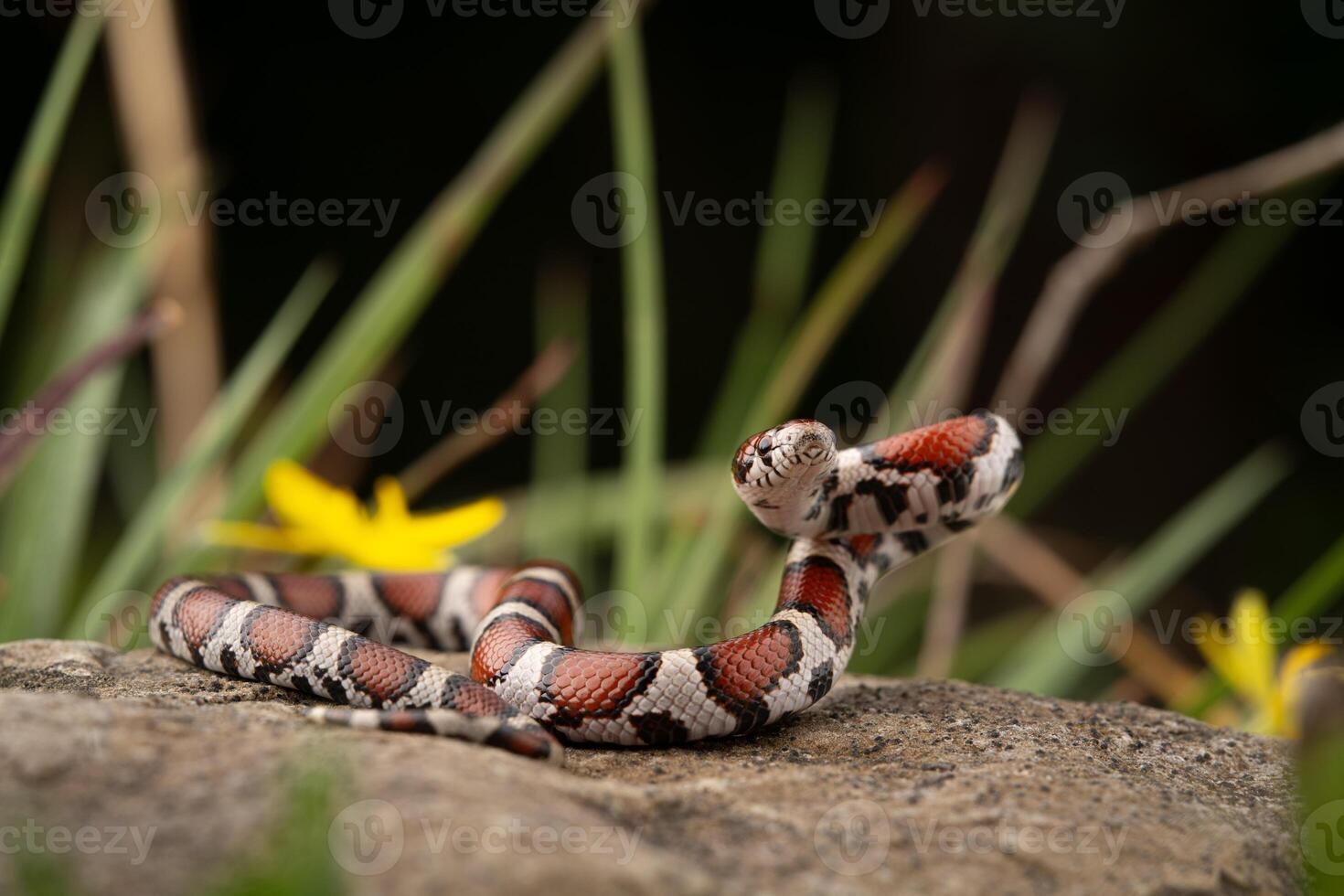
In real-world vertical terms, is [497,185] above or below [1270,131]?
below

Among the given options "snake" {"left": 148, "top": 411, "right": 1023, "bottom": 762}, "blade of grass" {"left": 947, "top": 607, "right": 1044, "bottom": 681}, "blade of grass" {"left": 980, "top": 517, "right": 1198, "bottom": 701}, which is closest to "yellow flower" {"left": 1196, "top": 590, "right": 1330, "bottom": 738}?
"snake" {"left": 148, "top": 411, "right": 1023, "bottom": 762}

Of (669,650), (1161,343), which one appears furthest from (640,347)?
(1161,343)

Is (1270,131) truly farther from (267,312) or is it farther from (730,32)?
(267,312)

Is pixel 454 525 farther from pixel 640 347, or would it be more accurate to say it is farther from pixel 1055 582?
pixel 1055 582

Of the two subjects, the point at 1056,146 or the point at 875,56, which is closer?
the point at 1056,146

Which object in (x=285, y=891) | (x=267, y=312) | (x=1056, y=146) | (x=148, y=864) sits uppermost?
(x=1056, y=146)

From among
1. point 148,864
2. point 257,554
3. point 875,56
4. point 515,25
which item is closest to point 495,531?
point 257,554

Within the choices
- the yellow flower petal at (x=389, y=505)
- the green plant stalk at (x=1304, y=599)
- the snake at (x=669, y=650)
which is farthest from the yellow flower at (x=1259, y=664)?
the yellow flower petal at (x=389, y=505)
